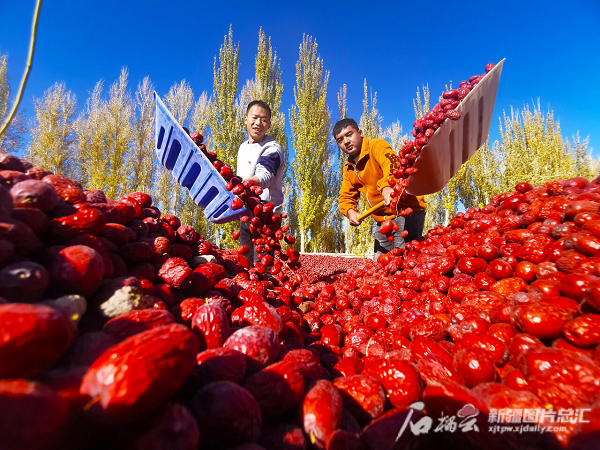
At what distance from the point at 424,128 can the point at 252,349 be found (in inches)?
107

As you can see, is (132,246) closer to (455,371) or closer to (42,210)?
(42,210)

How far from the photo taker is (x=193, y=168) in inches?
123

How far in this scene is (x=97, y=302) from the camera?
1.09 metres

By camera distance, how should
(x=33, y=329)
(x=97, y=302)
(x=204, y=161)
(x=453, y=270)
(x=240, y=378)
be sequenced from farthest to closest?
(x=204, y=161)
(x=453, y=270)
(x=97, y=302)
(x=240, y=378)
(x=33, y=329)

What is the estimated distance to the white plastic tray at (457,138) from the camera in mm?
2799

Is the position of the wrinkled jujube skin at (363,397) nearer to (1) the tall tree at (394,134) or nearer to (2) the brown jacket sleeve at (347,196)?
(2) the brown jacket sleeve at (347,196)

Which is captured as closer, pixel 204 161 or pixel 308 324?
pixel 308 324

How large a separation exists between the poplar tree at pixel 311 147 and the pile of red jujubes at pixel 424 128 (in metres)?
10.1

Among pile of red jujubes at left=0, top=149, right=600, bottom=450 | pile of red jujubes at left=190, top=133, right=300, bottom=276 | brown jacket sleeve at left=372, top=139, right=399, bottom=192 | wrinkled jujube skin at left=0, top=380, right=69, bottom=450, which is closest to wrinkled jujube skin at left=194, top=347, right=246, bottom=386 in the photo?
pile of red jujubes at left=0, top=149, right=600, bottom=450

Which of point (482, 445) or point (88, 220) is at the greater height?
point (88, 220)

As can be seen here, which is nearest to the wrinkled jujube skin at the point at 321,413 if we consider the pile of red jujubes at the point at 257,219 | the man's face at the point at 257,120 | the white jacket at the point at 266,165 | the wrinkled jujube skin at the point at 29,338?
the wrinkled jujube skin at the point at 29,338

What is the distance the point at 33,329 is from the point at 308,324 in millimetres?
1613

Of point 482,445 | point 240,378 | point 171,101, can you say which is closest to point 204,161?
point 240,378

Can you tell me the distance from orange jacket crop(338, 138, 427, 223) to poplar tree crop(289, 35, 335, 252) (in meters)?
7.97
